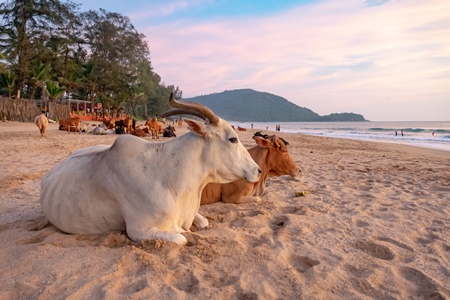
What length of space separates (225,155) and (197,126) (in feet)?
1.57

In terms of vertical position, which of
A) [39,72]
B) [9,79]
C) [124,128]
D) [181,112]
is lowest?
[124,128]

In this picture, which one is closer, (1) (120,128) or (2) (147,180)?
(2) (147,180)

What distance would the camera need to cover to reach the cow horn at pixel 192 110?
12.7ft

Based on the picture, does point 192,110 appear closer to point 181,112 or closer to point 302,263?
point 181,112

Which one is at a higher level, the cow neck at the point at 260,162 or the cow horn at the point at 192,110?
the cow horn at the point at 192,110

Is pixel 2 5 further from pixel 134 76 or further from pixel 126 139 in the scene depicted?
pixel 126 139

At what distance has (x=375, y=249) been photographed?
12.5 ft

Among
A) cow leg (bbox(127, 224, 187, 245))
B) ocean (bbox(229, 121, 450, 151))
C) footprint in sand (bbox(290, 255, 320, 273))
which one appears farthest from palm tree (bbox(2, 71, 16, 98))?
footprint in sand (bbox(290, 255, 320, 273))

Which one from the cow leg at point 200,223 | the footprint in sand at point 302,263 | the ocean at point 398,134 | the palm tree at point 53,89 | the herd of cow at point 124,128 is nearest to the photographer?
the footprint in sand at point 302,263

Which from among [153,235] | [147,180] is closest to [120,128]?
[147,180]

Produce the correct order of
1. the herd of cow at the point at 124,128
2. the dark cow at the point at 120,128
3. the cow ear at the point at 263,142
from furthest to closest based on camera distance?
1. the dark cow at the point at 120,128
2. the herd of cow at the point at 124,128
3. the cow ear at the point at 263,142

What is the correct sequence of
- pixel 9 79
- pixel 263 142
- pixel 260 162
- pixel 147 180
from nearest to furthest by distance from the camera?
pixel 147 180, pixel 263 142, pixel 260 162, pixel 9 79

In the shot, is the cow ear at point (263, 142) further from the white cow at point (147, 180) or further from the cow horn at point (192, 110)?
the cow horn at point (192, 110)

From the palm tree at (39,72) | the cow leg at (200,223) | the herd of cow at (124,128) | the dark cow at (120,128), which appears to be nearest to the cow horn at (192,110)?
the cow leg at (200,223)
